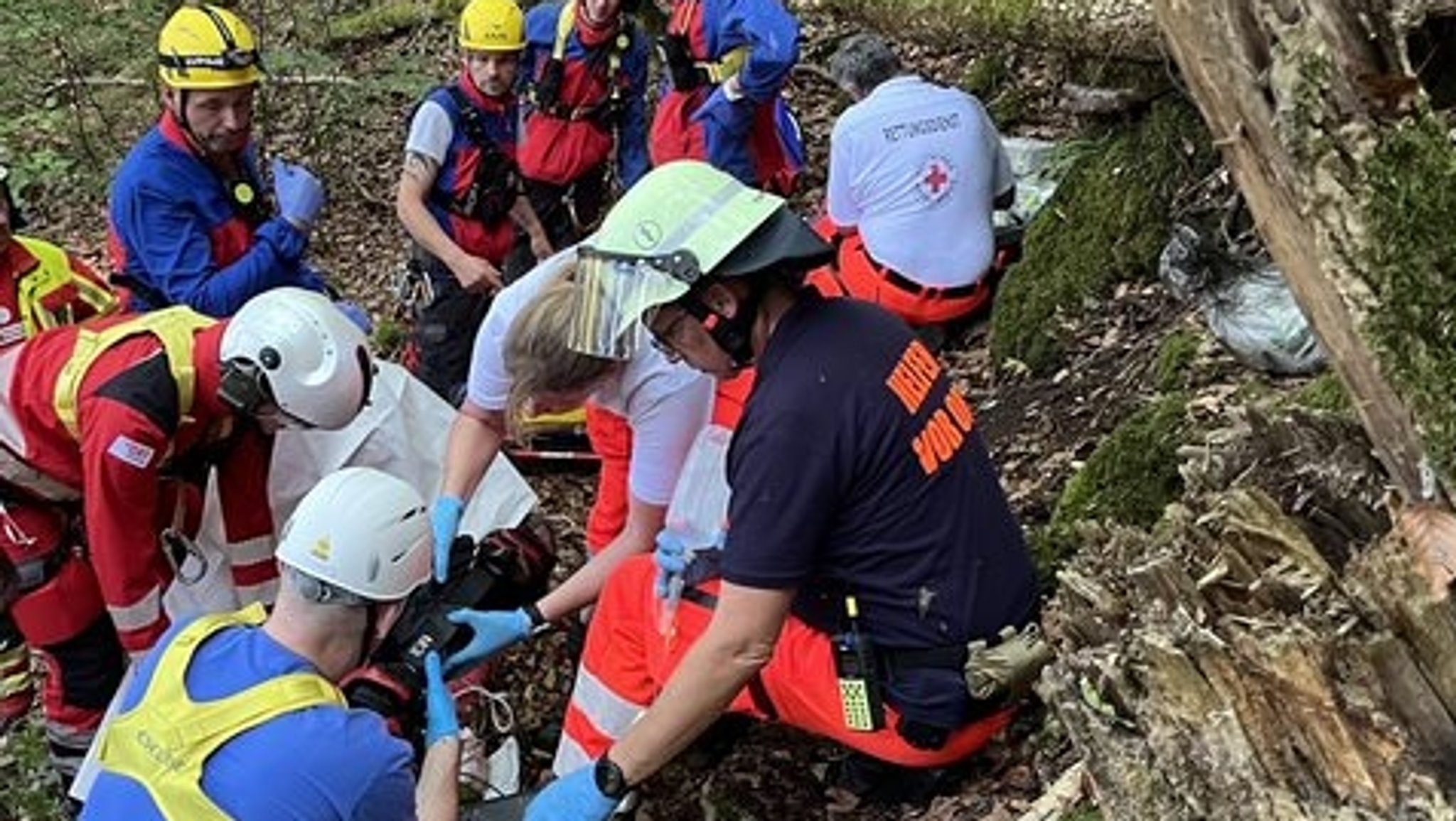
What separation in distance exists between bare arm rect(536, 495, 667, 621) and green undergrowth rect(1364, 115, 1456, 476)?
2.83 m

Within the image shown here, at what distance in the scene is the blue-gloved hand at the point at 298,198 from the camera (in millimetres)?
6160

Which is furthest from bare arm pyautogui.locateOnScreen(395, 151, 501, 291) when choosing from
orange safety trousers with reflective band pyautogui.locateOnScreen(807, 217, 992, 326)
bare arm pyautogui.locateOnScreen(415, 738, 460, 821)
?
bare arm pyautogui.locateOnScreen(415, 738, 460, 821)

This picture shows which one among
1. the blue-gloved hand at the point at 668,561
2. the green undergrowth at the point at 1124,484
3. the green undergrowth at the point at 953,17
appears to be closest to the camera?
the blue-gloved hand at the point at 668,561

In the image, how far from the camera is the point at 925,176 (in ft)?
23.6

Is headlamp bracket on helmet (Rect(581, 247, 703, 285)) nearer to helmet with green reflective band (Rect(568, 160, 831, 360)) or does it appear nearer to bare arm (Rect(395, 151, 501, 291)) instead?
helmet with green reflective band (Rect(568, 160, 831, 360))

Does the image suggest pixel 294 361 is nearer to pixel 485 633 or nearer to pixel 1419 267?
pixel 485 633

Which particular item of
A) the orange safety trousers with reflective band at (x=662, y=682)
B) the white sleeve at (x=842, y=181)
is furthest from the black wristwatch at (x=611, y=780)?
the white sleeve at (x=842, y=181)

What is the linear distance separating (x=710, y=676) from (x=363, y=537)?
0.87 metres

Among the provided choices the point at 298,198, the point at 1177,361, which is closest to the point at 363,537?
the point at 298,198

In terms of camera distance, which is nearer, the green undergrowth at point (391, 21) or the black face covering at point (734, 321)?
the black face covering at point (734, 321)

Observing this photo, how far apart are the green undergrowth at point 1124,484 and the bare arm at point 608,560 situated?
1158 millimetres

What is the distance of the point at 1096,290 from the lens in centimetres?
689

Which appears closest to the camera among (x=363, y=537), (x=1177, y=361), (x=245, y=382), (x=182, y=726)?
(x=182, y=726)

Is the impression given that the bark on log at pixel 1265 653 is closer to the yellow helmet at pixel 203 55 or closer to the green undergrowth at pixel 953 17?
the yellow helmet at pixel 203 55
